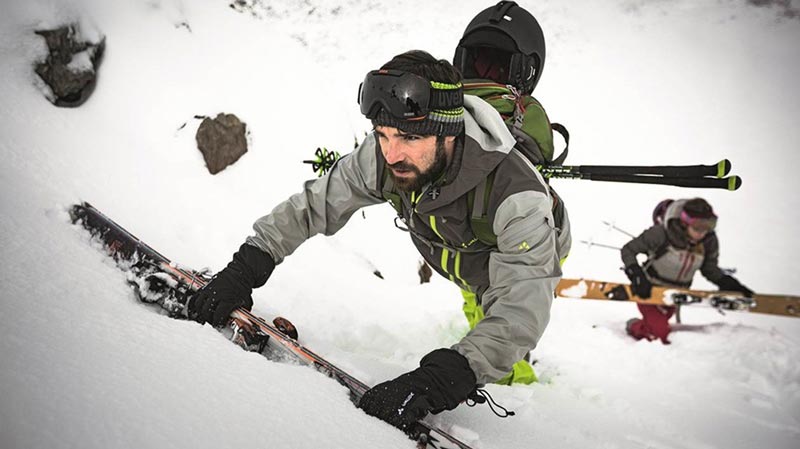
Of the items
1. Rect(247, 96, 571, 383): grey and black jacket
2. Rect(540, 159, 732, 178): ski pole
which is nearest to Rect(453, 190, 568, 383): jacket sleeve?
Rect(247, 96, 571, 383): grey and black jacket

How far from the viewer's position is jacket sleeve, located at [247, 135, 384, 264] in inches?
88.0

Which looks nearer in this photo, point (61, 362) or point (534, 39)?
point (61, 362)

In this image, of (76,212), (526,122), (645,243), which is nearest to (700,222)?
(645,243)

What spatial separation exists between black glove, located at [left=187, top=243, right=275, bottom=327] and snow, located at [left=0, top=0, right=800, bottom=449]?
0.81 ft

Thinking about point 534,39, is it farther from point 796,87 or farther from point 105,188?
point 796,87

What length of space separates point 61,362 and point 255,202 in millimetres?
Answer: 2946

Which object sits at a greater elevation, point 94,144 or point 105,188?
point 94,144

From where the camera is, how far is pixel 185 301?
6.17 feet

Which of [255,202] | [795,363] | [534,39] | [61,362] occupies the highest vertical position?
[534,39]

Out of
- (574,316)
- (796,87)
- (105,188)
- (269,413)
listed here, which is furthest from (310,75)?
(796,87)

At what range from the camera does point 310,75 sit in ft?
17.5

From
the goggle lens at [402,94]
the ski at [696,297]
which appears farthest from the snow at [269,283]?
the goggle lens at [402,94]

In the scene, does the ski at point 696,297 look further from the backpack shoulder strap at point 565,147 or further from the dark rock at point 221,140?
the dark rock at point 221,140

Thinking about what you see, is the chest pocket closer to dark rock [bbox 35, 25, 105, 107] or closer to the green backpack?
the green backpack
